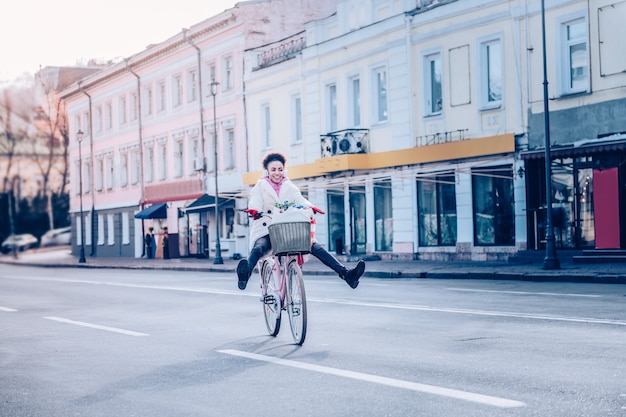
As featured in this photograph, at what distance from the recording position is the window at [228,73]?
48341 millimetres

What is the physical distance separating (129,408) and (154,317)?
7.29 meters

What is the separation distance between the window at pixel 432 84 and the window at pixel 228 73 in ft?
51.9

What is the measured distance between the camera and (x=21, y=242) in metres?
81.4

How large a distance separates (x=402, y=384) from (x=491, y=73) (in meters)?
25.0

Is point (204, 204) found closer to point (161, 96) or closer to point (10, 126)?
point (161, 96)

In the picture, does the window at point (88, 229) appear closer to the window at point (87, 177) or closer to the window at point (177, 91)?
the window at point (87, 177)

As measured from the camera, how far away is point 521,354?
8828 millimetres

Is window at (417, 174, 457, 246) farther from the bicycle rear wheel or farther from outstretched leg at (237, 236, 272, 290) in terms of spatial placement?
outstretched leg at (237, 236, 272, 290)

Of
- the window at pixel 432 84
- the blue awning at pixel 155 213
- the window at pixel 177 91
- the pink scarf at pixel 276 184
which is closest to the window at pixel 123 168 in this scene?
the blue awning at pixel 155 213

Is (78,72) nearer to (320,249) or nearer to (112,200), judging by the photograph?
(112,200)

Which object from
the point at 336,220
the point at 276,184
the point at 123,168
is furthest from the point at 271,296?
the point at 123,168

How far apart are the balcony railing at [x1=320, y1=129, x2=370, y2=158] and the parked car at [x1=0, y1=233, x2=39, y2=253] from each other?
47.1 m

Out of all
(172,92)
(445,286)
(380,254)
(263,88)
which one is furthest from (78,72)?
(445,286)

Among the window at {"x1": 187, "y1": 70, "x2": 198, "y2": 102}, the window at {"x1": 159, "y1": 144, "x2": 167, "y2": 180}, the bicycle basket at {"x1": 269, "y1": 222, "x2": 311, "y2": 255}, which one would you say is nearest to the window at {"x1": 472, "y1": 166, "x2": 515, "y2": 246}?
the bicycle basket at {"x1": 269, "y1": 222, "x2": 311, "y2": 255}
